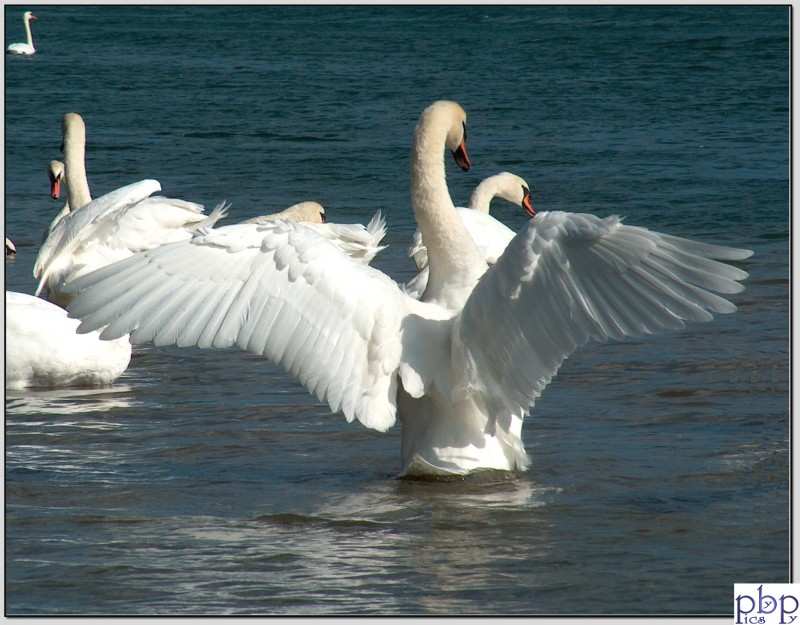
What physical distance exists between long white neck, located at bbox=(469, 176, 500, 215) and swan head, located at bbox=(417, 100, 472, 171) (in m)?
3.25

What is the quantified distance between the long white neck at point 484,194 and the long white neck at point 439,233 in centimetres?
371

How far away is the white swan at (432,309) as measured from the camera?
6.02 m

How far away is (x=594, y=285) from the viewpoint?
6.08 m

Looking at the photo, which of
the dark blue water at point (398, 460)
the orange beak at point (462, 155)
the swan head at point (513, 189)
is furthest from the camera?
the swan head at point (513, 189)

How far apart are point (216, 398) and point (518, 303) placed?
9.94ft

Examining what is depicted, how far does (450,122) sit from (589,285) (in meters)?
1.62

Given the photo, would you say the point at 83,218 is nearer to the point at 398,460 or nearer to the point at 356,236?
the point at 356,236

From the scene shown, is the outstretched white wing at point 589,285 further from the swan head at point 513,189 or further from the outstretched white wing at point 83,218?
the swan head at point 513,189

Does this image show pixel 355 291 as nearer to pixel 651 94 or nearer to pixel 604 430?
pixel 604 430

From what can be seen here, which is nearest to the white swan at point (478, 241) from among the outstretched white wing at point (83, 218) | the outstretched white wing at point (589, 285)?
the outstretched white wing at point (589, 285)

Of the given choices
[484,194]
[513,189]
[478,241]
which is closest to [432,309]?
[478,241]

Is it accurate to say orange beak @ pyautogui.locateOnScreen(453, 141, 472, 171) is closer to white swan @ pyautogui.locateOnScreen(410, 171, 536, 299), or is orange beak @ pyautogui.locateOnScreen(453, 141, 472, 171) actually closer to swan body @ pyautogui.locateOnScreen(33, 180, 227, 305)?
white swan @ pyautogui.locateOnScreen(410, 171, 536, 299)

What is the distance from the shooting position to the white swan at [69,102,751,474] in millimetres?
6016

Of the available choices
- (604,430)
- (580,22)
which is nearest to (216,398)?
(604,430)
